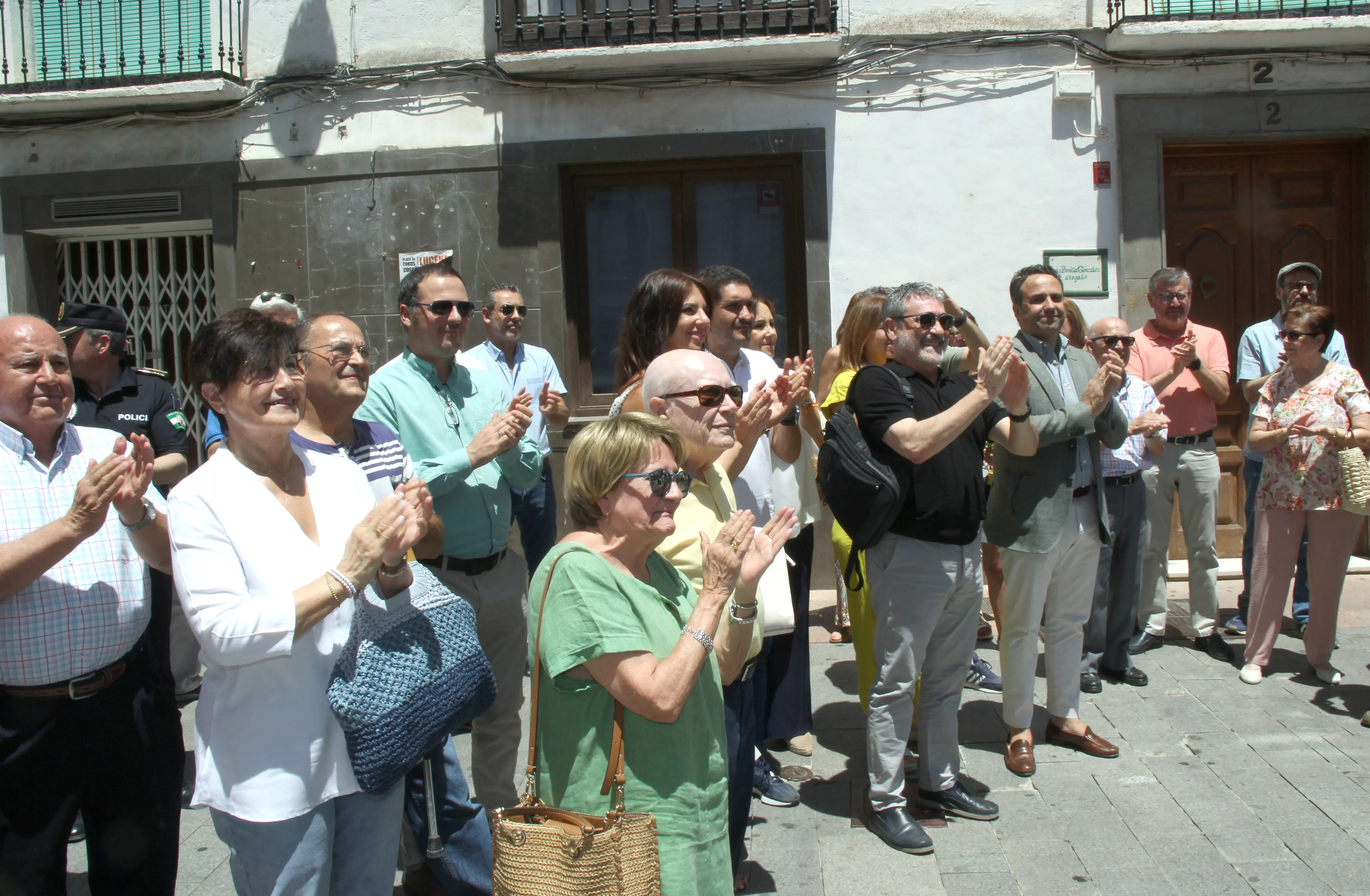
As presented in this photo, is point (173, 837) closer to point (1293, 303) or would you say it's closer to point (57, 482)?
point (57, 482)

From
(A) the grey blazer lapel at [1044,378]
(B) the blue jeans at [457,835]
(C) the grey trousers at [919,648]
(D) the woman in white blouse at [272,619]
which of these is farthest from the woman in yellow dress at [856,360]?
(D) the woman in white blouse at [272,619]

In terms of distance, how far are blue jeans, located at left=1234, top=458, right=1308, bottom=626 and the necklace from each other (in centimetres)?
531

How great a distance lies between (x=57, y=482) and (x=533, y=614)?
1.29 metres

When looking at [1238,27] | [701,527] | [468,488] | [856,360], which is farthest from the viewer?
[1238,27]

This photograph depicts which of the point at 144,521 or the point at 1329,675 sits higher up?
the point at 144,521

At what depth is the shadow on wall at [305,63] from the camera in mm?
7754

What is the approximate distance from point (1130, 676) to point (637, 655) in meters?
3.89

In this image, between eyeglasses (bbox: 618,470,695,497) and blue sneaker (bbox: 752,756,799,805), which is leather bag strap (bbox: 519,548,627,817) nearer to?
eyeglasses (bbox: 618,470,695,497)

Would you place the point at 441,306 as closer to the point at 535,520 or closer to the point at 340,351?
the point at 340,351

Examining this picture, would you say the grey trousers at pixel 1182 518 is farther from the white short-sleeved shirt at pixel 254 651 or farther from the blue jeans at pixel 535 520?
the white short-sleeved shirt at pixel 254 651

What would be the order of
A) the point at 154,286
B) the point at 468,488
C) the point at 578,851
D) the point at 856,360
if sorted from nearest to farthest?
the point at 578,851 → the point at 468,488 → the point at 856,360 → the point at 154,286

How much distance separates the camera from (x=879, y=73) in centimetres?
741

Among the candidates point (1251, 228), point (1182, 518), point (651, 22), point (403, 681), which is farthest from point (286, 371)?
point (1251, 228)

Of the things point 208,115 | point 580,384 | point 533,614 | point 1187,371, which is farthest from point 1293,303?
point 208,115
